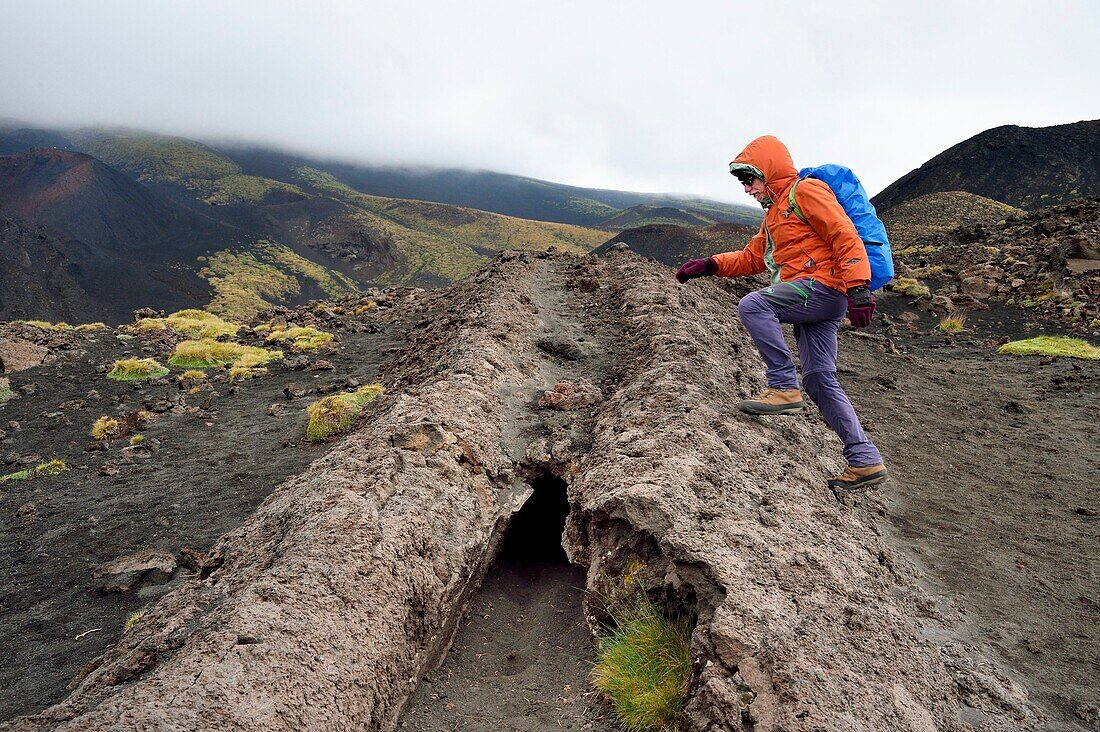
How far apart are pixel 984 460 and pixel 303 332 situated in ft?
48.5

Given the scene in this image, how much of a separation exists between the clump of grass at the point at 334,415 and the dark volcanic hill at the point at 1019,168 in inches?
2109

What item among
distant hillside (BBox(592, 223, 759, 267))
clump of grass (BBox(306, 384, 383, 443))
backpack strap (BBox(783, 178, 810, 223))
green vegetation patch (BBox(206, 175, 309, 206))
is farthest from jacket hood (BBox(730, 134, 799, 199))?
green vegetation patch (BBox(206, 175, 309, 206))

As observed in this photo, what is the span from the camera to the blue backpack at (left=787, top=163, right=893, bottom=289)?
4426 mm

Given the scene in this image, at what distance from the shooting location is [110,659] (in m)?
3.51

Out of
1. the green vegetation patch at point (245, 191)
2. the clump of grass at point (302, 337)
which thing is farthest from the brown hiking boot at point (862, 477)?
the green vegetation patch at point (245, 191)

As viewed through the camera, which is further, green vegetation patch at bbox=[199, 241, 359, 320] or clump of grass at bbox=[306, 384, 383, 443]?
green vegetation patch at bbox=[199, 241, 359, 320]

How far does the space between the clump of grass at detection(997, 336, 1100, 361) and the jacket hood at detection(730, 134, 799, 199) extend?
9679mm

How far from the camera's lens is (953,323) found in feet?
46.2

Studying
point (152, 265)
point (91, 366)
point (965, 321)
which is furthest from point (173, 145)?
point (965, 321)

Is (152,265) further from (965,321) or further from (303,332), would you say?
(965,321)

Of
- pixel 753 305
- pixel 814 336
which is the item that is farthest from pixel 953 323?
pixel 753 305

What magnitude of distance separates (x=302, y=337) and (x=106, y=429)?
555 cm

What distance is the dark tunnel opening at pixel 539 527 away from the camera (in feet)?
16.2

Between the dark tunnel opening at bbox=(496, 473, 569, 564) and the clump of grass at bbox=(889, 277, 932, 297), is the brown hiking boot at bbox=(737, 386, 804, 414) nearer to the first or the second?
the dark tunnel opening at bbox=(496, 473, 569, 564)
